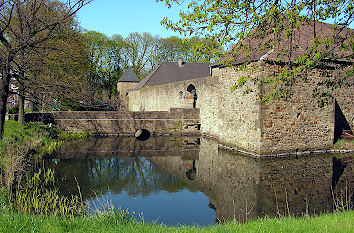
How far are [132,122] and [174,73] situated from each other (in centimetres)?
1170

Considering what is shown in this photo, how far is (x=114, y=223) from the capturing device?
4316mm

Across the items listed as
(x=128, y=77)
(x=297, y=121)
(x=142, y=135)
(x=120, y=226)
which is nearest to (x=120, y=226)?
(x=120, y=226)

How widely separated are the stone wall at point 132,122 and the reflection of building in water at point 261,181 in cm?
752

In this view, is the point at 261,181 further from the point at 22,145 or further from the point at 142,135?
the point at 142,135

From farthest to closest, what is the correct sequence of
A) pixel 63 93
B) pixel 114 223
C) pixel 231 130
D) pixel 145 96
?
1. pixel 145 96
2. pixel 231 130
3. pixel 63 93
4. pixel 114 223

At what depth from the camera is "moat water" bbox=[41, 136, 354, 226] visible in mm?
5957

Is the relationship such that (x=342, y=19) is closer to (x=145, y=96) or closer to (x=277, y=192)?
(x=277, y=192)

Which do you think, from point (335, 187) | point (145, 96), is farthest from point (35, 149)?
point (145, 96)

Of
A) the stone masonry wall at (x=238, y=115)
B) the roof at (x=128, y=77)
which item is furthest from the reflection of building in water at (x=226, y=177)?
the roof at (x=128, y=77)

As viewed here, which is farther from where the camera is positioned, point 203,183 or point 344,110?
point 344,110

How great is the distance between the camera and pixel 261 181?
7.82 m

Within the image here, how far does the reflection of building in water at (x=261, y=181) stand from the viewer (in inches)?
237

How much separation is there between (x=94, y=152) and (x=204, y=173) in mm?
5590

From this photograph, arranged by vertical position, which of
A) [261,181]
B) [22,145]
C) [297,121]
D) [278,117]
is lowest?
[261,181]
